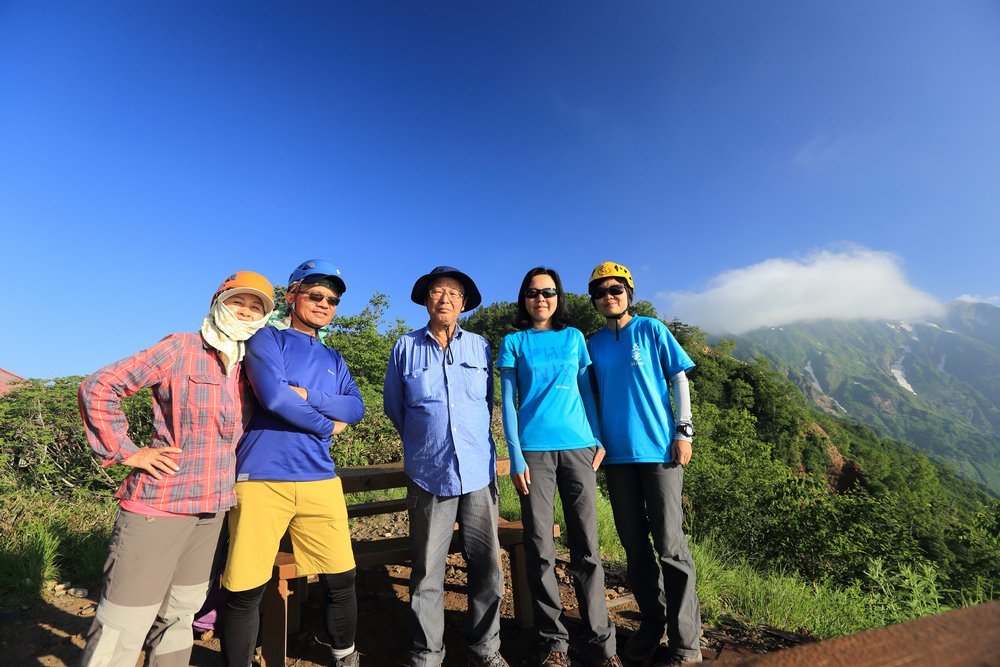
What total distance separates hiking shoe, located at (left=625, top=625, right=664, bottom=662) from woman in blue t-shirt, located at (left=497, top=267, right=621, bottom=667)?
0.82 ft

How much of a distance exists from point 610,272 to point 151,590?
300 centimetres

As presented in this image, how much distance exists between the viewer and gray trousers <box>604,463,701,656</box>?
2631mm

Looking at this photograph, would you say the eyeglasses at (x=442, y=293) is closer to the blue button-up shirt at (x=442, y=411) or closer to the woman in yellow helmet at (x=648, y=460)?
the blue button-up shirt at (x=442, y=411)

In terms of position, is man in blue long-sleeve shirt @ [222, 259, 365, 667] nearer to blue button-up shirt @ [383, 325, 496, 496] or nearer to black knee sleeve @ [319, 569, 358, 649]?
black knee sleeve @ [319, 569, 358, 649]

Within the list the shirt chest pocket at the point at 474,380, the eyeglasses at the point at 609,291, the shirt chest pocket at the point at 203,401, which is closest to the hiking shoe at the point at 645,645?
the shirt chest pocket at the point at 474,380

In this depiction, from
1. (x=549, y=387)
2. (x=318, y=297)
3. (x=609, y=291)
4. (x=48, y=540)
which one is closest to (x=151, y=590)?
(x=318, y=297)

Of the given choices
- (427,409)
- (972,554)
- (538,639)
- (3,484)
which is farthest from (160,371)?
(972,554)

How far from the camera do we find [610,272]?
10.1 ft

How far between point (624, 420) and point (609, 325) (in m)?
0.70

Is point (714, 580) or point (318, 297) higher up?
point (318, 297)

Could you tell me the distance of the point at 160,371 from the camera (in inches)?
86.7

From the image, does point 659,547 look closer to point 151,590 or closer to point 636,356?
point 636,356

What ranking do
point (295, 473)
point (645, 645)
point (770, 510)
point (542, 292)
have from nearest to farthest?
point (295, 473), point (645, 645), point (542, 292), point (770, 510)

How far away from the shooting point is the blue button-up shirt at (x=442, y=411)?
8.68ft
